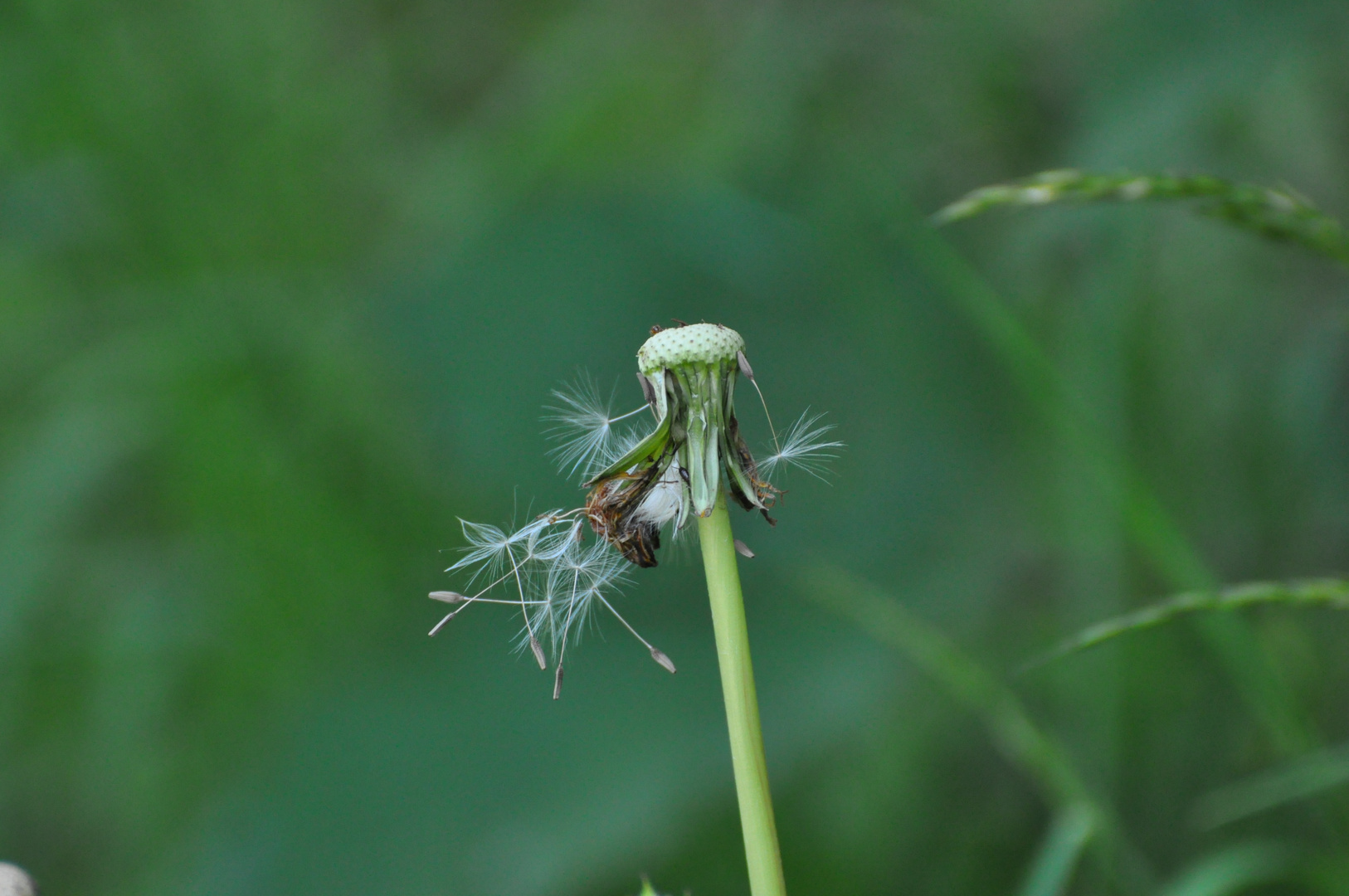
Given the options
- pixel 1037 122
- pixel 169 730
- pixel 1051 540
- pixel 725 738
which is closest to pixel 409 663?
pixel 725 738

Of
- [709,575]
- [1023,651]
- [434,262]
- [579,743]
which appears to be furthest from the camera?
[434,262]

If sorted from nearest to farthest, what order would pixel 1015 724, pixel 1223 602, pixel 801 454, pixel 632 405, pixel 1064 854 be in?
pixel 1223 602 < pixel 801 454 < pixel 1064 854 < pixel 1015 724 < pixel 632 405

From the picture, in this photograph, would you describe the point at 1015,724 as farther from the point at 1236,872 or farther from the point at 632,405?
the point at 632,405

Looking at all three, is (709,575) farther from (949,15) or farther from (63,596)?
(63,596)

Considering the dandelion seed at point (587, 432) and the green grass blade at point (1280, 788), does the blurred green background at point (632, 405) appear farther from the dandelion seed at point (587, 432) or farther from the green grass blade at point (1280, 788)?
the dandelion seed at point (587, 432)

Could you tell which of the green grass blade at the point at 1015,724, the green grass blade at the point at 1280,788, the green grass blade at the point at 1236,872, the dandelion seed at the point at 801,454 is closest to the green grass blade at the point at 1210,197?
the dandelion seed at the point at 801,454

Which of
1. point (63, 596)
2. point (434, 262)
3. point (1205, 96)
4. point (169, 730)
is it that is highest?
point (1205, 96)

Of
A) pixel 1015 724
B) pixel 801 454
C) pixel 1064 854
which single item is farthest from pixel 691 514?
pixel 1015 724
